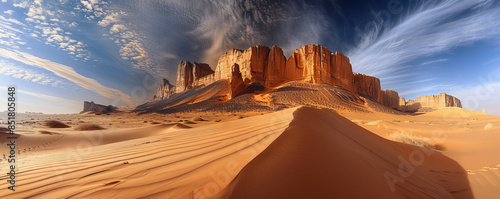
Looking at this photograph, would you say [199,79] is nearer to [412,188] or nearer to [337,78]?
[337,78]

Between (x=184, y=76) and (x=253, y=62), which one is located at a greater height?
(x=184, y=76)

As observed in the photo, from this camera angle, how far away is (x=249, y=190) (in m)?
1.15

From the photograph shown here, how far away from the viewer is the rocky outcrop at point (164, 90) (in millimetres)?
97350

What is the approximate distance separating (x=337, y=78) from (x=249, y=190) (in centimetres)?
5814

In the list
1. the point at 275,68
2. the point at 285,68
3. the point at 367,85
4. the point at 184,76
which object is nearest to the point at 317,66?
the point at 285,68

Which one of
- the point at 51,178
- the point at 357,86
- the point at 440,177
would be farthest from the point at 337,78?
the point at 51,178

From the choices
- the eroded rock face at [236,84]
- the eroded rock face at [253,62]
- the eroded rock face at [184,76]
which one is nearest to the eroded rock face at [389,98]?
the eroded rock face at [253,62]

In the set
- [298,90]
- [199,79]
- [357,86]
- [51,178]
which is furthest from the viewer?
[199,79]

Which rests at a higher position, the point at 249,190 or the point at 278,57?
the point at 278,57

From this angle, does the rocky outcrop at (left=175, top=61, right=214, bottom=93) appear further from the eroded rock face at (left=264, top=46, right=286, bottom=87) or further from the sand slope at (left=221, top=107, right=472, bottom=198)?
the sand slope at (left=221, top=107, right=472, bottom=198)

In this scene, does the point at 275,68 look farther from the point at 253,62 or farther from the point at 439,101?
the point at 439,101

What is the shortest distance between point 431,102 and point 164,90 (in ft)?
487

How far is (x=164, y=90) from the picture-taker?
4033 inches

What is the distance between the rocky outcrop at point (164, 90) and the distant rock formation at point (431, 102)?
126191 millimetres
